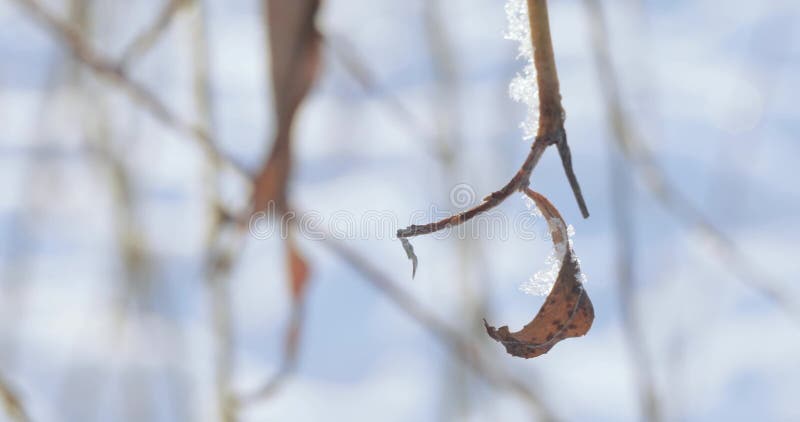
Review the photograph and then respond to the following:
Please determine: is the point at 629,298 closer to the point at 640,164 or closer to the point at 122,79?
the point at 640,164

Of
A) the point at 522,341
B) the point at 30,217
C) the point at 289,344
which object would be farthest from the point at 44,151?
the point at 522,341

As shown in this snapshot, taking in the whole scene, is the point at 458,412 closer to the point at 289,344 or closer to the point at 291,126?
the point at 289,344

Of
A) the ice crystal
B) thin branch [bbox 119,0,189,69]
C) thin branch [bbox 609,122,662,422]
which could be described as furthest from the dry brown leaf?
thin branch [bbox 609,122,662,422]

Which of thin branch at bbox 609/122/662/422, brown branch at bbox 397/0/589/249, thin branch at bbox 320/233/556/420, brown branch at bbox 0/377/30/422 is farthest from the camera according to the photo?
thin branch at bbox 609/122/662/422

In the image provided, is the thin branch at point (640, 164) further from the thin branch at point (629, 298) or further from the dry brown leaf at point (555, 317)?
the dry brown leaf at point (555, 317)

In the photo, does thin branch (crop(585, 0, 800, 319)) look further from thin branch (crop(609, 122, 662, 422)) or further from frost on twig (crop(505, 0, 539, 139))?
frost on twig (crop(505, 0, 539, 139))

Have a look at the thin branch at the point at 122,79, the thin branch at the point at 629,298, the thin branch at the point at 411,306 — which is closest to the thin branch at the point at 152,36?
the thin branch at the point at 122,79
